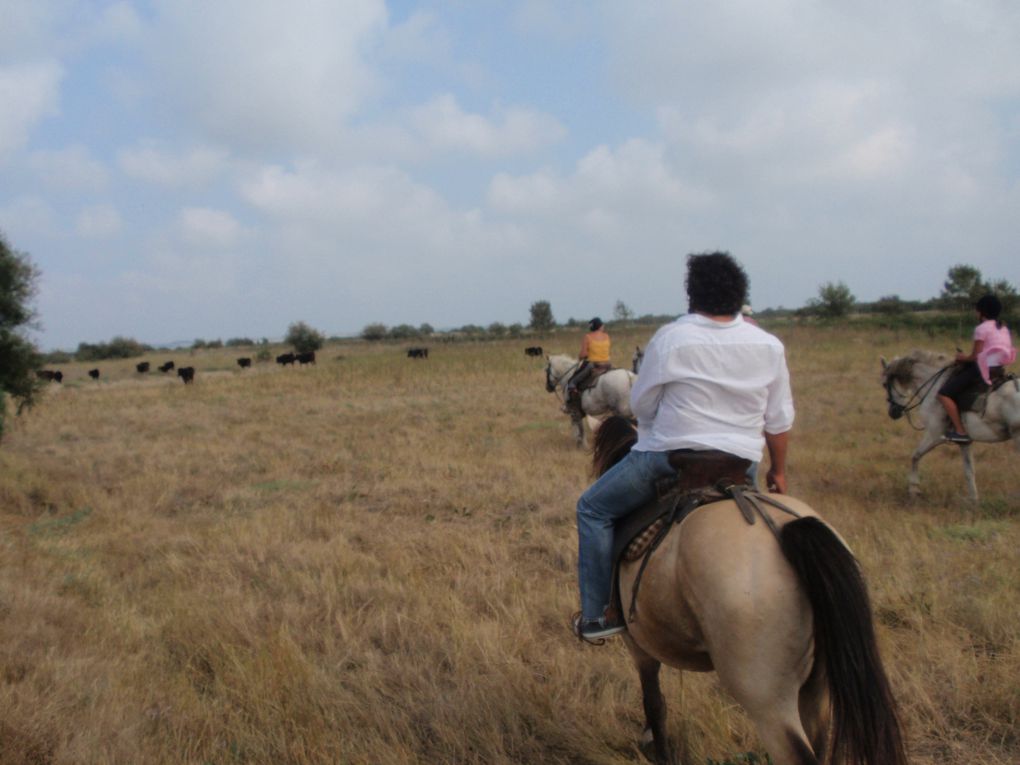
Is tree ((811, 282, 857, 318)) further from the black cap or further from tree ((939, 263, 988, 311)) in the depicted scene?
the black cap

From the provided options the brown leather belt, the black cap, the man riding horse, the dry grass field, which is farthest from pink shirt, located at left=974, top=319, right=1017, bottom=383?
the brown leather belt

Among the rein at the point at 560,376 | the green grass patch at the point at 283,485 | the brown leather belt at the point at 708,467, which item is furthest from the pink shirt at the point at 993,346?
the green grass patch at the point at 283,485

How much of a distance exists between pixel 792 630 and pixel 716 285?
1.36 meters

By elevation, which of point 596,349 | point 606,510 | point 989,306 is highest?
point 989,306

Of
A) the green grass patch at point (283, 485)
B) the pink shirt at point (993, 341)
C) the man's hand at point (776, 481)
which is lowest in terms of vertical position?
the green grass patch at point (283, 485)

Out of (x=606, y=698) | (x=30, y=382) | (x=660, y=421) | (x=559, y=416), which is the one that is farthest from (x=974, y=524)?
(x=30, y=382)

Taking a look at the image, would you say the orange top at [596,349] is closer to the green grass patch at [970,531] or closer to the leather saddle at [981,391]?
the leather saddle at [981,391]

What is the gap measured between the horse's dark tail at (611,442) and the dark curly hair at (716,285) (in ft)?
3.30

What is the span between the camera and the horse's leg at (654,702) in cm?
328

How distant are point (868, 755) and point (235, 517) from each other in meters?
7.55

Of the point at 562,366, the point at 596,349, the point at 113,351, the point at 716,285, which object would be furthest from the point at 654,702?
the point at 113,351

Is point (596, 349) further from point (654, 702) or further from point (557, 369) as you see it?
point (654, 702)

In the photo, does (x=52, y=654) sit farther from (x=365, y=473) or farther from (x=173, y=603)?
(x=365, y=473)

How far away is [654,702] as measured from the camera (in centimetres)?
332
